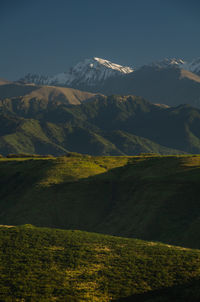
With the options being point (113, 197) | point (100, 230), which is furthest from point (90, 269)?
point (113, 197)

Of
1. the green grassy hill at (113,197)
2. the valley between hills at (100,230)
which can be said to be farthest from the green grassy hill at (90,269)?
the green grassy hill at (113,197)

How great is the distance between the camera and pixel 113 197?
148 m

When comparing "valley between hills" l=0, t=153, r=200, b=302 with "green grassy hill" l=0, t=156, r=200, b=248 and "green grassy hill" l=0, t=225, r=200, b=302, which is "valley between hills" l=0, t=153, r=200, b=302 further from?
"green grassy hill" l=0, t=156, r=200, b=248

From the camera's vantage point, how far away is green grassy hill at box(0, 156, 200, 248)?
4498 inches

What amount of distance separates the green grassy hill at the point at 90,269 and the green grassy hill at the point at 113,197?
102 ft

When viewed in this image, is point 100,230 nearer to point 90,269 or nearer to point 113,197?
point 113,197

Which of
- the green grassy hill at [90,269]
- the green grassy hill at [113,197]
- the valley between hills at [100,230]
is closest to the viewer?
the green grassy hill at [90,269]

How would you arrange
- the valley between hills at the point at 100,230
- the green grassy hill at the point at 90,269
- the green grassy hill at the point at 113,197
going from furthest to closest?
the green grassy hill at the point at 113,197 < the valley between hills at the point at 100,230 < the green grassy hill at the point at 90,269

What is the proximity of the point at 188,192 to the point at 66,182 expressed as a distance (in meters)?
55.7

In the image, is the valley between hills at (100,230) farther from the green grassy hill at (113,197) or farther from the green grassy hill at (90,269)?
the green grassy hill at (113,197)

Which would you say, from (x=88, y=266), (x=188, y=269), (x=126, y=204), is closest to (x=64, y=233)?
(x=88, y=266)

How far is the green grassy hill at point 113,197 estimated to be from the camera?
375 feet

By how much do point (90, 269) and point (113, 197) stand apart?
289 ft

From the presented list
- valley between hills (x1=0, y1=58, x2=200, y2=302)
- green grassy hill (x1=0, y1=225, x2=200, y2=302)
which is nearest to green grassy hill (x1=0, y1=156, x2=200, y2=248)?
valley between hills (x1=0, y1=58, x2=200, y2=302)
